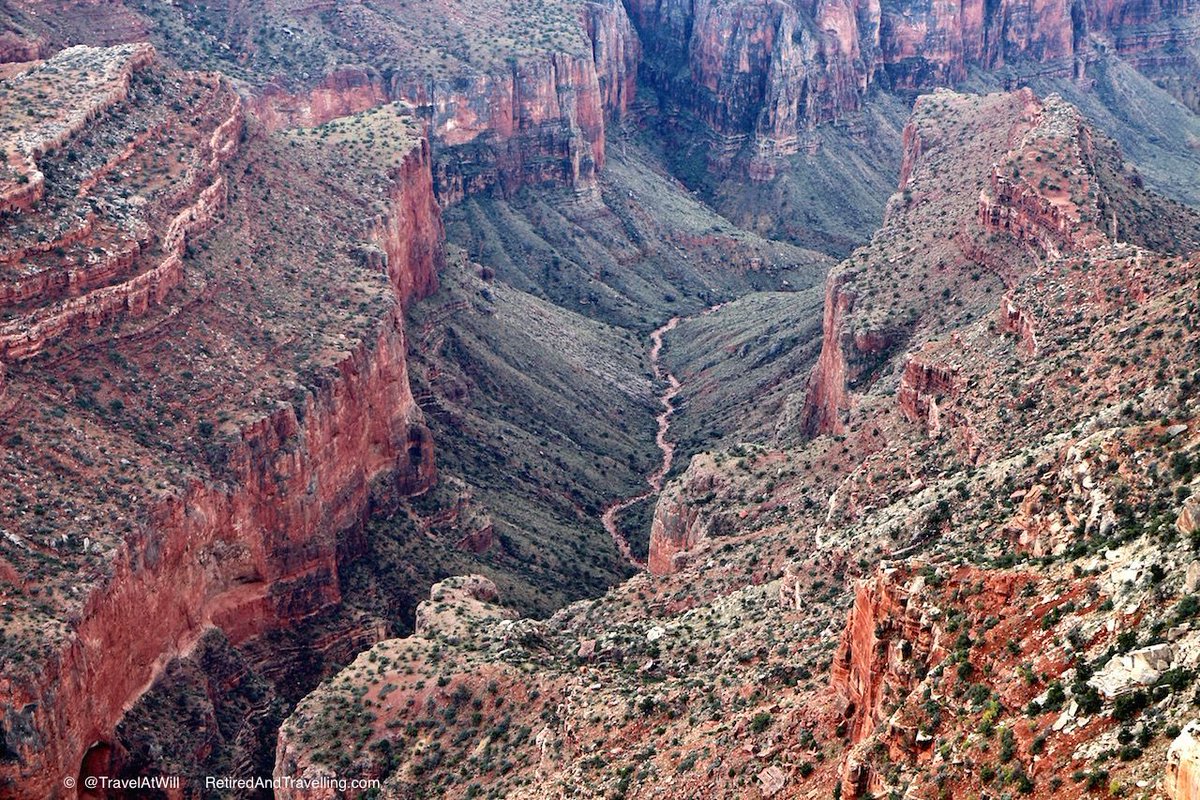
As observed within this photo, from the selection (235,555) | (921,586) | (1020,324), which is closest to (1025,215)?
(1020,324)

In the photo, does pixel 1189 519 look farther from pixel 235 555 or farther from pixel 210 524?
pixel 235 555

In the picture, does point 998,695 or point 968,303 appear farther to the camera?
point 968,303

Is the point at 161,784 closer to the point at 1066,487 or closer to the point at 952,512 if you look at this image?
the point at 952,512

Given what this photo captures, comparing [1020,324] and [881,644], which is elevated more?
[881,644]

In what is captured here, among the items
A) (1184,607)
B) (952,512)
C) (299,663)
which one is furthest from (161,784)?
(1184,607)

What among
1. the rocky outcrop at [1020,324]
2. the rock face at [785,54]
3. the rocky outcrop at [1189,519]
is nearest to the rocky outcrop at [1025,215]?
the rocky outcrop at [1020,324]

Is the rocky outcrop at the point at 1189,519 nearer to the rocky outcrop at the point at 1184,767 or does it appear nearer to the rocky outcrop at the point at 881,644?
the rocky outcrop at the point at 881,644
